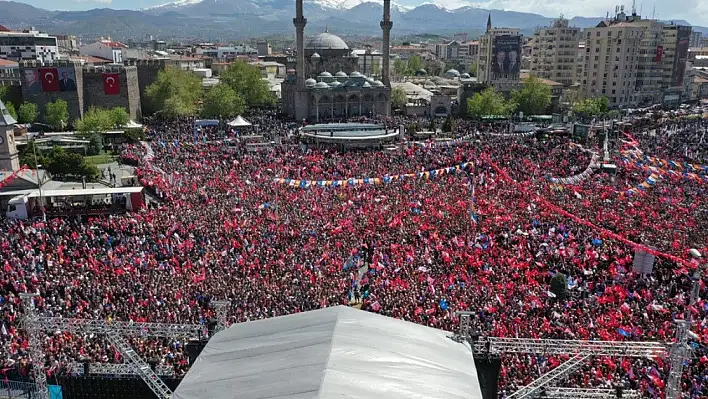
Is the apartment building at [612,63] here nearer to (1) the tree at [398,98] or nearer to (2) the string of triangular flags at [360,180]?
(1) the tree at [398,98]

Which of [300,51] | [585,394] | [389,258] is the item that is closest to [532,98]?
[300,51]

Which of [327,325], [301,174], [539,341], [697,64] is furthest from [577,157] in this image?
[697,64]

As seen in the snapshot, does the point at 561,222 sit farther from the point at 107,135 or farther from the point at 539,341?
the point at 107,135

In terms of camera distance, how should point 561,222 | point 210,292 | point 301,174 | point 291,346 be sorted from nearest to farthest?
point 291,346 < point 210,292 < point 561,222 < point 301,174

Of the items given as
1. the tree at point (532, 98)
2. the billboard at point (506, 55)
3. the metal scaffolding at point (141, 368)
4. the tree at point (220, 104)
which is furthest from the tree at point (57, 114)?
the billboard at point (506, 55)

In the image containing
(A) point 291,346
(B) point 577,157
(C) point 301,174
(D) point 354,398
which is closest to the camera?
(D) point 354,398

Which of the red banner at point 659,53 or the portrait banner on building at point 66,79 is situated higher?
the red banner at point 659,53
